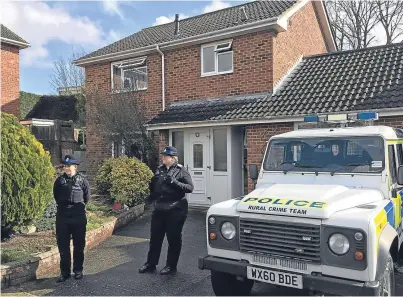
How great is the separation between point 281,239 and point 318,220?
0.43 metres

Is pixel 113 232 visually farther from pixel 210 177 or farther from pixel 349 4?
pixel 349 4

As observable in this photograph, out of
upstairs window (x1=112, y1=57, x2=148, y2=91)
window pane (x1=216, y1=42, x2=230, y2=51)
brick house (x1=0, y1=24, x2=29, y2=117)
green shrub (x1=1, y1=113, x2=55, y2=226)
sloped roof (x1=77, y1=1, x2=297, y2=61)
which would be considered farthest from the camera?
brick house (x1=0, y1=24, x2=29, y2=117)

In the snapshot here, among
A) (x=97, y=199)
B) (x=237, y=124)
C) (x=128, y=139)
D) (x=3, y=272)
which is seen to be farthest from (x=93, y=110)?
(x=3, y=272)

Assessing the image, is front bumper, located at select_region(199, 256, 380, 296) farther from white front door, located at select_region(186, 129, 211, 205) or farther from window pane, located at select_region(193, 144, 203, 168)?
window pane, located at select_region(193, 144, 203, 168)

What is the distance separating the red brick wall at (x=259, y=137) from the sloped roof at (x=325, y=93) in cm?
38

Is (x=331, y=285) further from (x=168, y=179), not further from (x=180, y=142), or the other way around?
(x=180, y=142)

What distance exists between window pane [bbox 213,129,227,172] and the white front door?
0.20 metres

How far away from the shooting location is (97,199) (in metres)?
9.77

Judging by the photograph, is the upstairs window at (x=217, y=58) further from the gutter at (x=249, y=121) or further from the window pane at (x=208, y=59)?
the gutter at (x=249, y=121)

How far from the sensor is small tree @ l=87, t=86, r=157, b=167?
1203cm

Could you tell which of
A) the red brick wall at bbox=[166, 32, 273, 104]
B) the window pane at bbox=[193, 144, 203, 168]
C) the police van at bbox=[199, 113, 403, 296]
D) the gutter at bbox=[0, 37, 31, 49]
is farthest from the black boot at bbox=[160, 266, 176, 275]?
the gutter at bbox=[0, 37, 31, 49]

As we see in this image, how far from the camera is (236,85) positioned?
36.2ft

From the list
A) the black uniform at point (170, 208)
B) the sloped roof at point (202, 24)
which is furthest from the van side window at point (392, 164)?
the sloped roof at point (202, 24)

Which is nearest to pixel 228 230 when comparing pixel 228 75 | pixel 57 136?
pixel 228 75
